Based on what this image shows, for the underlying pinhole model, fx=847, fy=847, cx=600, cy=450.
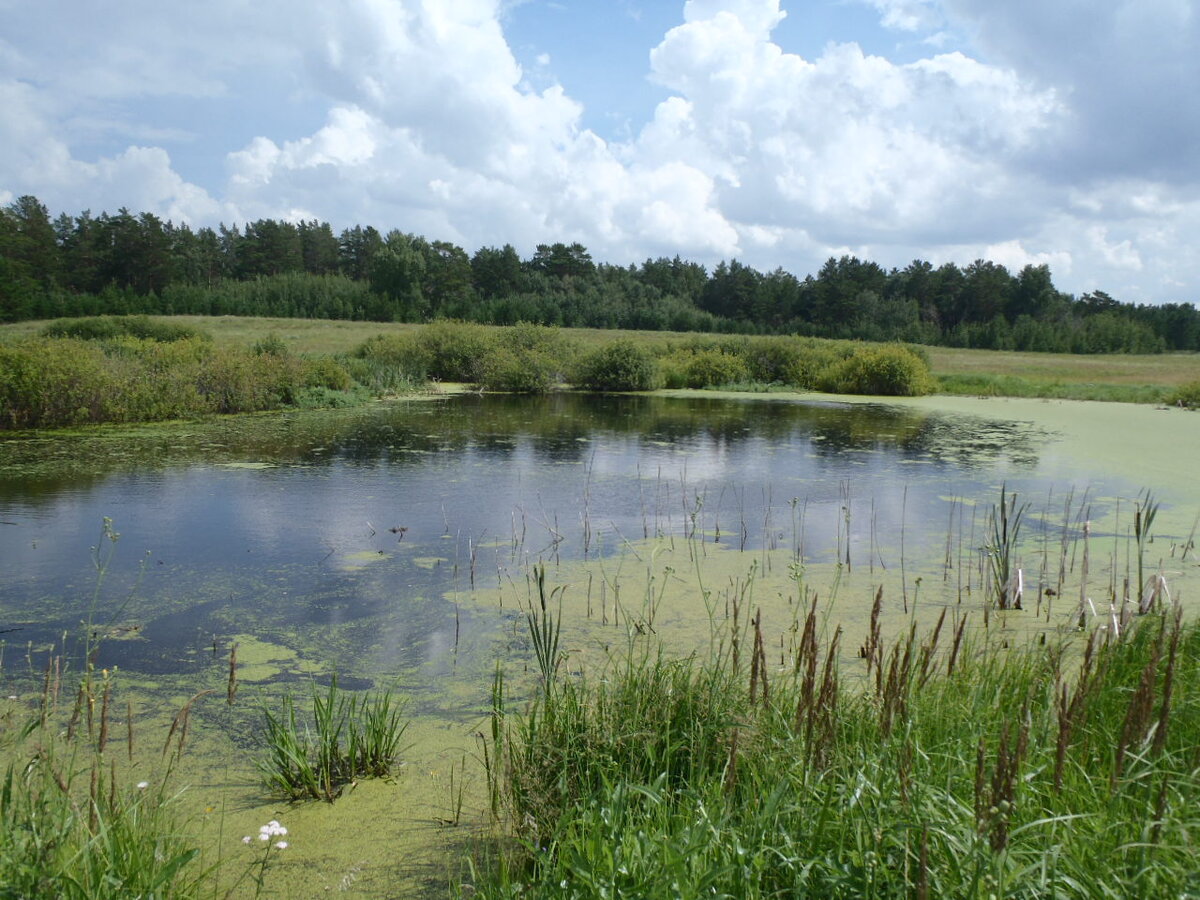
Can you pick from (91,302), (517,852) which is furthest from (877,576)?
(91,302)

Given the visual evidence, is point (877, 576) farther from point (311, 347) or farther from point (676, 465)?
point (311, 347)

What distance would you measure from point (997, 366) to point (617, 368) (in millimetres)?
17476

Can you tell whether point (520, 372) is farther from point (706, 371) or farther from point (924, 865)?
point (924, 865)

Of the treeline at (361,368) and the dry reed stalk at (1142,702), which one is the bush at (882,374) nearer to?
the treeline at (361,368)

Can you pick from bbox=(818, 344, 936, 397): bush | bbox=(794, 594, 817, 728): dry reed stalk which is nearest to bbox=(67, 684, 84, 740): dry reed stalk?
bbox=(794, 594, 817, 728): dry reed stalk

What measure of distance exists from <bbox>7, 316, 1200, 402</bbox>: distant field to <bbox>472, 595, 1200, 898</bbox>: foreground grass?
2333 cm

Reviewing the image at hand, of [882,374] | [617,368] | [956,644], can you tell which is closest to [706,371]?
[617,368]

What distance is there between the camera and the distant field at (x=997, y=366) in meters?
24.8

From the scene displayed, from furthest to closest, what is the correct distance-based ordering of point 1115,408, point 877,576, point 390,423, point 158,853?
point 1115,408 → point 390,423 → point 877,576 → point 158,853

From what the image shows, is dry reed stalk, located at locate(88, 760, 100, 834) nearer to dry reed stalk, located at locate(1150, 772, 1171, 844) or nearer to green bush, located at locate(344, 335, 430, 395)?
dry reed stalk, located at locate(1150, 772, 1171, 844)

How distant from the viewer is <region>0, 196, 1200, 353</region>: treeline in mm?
49688

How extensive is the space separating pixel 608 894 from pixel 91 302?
1985 inches

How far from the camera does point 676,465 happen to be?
11000 mm

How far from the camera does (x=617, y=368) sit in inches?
977
